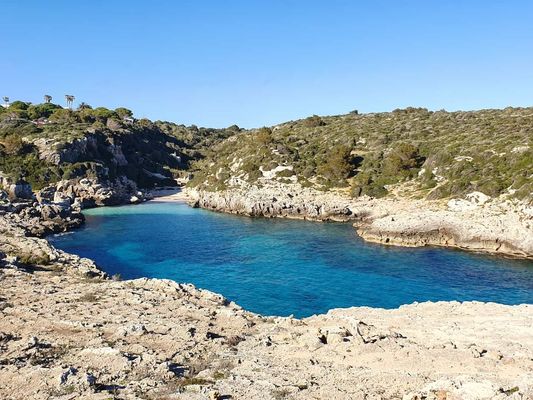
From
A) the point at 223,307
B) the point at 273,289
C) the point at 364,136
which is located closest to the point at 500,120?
the point at 364,136

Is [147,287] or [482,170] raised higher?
[482,170]

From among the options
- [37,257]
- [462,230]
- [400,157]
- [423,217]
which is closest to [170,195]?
[400,157]

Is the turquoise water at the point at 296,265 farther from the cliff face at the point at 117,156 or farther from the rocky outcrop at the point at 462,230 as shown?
the cliff face at the point at 117,156

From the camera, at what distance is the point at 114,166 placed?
340 feet

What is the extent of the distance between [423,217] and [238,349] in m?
39.2

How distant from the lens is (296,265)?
42156 mm

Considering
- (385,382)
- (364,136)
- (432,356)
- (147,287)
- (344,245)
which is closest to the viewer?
(385,382)

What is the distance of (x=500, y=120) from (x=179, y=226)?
207 ft

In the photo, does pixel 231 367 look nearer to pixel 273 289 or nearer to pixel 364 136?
pixel 273 289

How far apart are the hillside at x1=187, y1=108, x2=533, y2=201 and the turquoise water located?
13.6m

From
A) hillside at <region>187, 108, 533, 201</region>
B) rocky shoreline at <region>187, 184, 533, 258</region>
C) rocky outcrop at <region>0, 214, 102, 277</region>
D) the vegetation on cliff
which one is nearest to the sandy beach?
hillside at <region>187, 108, 533, 201</region>

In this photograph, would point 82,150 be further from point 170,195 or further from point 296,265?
point 296,265

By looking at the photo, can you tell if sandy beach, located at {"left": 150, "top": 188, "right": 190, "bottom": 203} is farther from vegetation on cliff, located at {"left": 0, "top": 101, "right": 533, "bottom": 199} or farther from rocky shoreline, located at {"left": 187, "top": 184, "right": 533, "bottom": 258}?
rocky shoreline, located at {"left": 187, "top": 184, "right": 533, "bottom": 258}

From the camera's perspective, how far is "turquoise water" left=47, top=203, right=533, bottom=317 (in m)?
33.5
